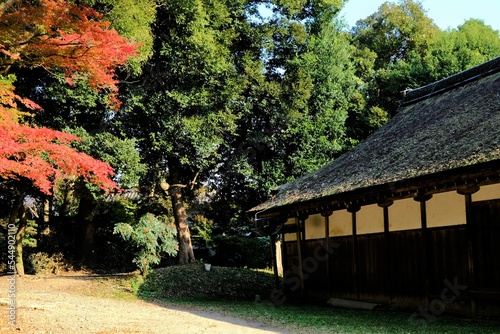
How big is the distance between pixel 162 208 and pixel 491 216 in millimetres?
16402

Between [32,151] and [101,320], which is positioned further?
[32,151]

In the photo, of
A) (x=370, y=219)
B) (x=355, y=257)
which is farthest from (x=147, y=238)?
(x=370, y=219)

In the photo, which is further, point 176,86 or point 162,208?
point 162,208

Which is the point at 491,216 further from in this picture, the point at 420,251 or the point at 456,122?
the point at 456,122

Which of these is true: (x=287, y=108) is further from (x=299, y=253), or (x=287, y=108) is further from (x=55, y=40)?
(x=55, y=40)

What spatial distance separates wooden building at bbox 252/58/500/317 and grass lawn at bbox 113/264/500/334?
0.67 metres

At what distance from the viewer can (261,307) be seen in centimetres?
1262

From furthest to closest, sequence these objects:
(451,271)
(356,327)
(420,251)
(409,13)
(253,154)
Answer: (409,13) → (253,154) → (420,251) → (451,271) → (356,327)

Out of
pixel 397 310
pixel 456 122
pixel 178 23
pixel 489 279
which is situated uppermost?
pixel 178 23

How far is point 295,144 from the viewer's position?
2095 centimetres

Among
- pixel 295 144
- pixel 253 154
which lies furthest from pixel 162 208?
→ pixel 295 144

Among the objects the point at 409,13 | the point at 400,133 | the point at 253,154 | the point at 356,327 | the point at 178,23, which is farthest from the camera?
the point at 409,13

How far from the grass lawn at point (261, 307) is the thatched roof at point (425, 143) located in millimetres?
2698

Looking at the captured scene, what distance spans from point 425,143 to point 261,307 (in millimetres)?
6009
